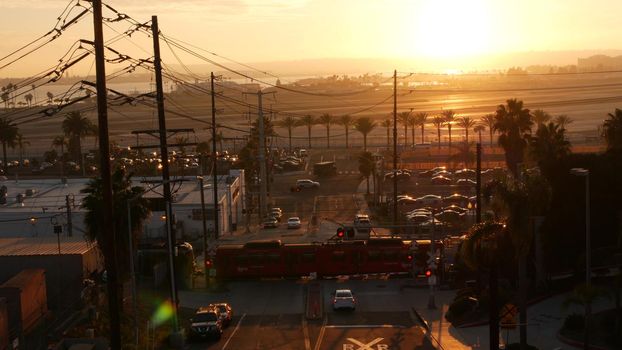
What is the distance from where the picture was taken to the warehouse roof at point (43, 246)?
118ft

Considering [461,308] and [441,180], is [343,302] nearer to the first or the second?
[461,308]

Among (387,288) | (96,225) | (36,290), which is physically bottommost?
(387,288)

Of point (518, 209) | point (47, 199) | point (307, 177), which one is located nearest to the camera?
point (518, 209)

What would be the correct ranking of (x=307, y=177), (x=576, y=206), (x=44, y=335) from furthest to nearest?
(x=307, y=177) → (x=576, y=206) → (x=44, y=335)

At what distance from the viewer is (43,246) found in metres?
37.9

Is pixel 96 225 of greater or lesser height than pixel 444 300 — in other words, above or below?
above

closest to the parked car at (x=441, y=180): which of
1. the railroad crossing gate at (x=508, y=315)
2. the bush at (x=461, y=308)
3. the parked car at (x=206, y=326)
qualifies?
the bush at (x=461, y=308)

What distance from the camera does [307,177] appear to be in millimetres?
93750

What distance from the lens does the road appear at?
31.4 metres

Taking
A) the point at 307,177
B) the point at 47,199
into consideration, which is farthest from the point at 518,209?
the point at 307,177

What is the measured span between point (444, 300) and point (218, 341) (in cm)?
1192

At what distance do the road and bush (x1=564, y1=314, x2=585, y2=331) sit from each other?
5188mm

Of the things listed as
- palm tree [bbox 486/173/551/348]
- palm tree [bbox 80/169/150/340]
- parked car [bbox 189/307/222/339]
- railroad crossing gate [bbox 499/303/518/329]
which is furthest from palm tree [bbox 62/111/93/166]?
palm tree [bbox 486/173/551/348]

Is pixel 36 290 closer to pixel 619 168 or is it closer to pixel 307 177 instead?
pixel 619 168
